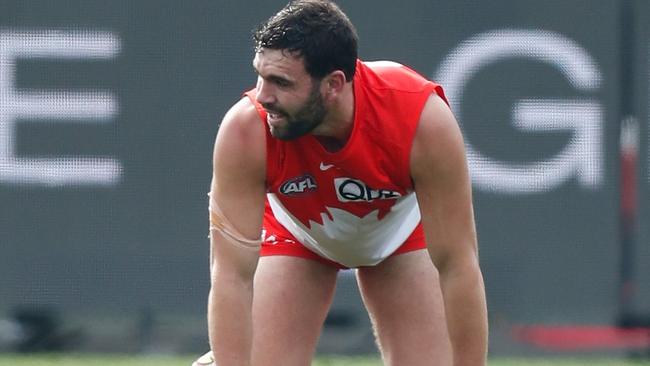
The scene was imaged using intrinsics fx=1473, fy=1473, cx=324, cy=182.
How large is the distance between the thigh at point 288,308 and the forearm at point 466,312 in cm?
64

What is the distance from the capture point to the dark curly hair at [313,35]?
4.38 m

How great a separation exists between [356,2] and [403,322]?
10.4 feet

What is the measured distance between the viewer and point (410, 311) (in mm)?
5266

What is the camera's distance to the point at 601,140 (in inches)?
316

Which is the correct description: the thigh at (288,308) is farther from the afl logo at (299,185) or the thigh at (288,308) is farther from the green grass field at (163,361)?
the green grass field at (163,361)

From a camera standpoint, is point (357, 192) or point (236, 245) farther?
point (357, 192)

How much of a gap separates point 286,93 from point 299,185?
439mm

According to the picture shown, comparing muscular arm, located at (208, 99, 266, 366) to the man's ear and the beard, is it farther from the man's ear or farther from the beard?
the man's ear

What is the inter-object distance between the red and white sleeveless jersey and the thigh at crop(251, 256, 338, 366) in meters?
0.22

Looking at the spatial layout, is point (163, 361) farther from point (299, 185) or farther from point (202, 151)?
point (299, 185)

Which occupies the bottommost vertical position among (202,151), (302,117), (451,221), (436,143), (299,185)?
(202,151)

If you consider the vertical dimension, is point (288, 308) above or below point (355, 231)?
below

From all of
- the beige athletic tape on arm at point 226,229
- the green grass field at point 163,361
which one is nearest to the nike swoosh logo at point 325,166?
the beige athletic tape on arm at point 226,229

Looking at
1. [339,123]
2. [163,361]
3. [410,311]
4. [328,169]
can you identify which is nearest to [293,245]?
[410,311]
